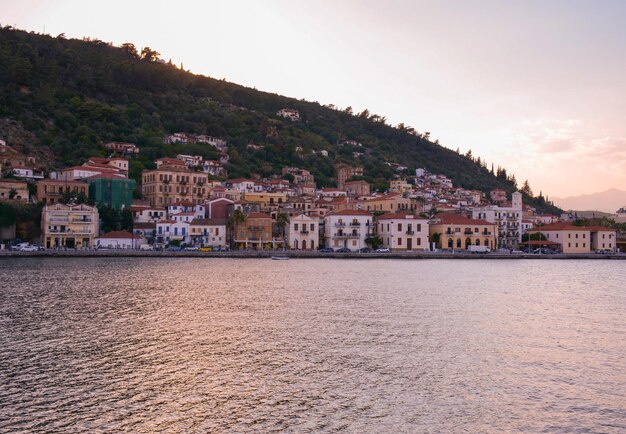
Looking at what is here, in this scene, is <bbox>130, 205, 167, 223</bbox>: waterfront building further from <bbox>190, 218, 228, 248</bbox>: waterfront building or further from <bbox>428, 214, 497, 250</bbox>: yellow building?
<bbox>428, 214, 497, 250</bbox>: yellow building

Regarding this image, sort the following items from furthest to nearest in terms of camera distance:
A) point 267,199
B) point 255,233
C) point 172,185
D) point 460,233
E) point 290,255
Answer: point 172,185 → point 267,199 → point 460,233 → point 255,233 → point 290,255

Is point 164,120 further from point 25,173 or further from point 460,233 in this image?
point 460,233

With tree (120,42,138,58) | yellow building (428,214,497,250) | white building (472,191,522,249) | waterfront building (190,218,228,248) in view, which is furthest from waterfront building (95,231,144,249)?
tree (120,42,138,58)

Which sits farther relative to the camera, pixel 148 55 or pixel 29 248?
pixel 148 55

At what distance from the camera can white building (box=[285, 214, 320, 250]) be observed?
70.2m

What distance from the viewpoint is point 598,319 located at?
2586 centimetres

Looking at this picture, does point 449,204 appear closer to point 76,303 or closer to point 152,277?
point 152,277

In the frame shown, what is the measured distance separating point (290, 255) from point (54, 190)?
2871 cm

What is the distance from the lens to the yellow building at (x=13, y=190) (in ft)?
212

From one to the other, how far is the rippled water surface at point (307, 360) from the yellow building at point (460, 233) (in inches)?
1597

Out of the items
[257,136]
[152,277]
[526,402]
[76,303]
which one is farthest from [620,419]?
[257,136]

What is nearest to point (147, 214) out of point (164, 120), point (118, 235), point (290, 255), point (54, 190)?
point (118, 235)

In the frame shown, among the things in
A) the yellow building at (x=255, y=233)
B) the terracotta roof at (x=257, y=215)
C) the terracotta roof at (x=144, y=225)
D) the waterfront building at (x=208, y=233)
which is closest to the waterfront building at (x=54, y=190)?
the terracotta roof at (x=144, y=225)

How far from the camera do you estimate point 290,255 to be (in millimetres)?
64812
